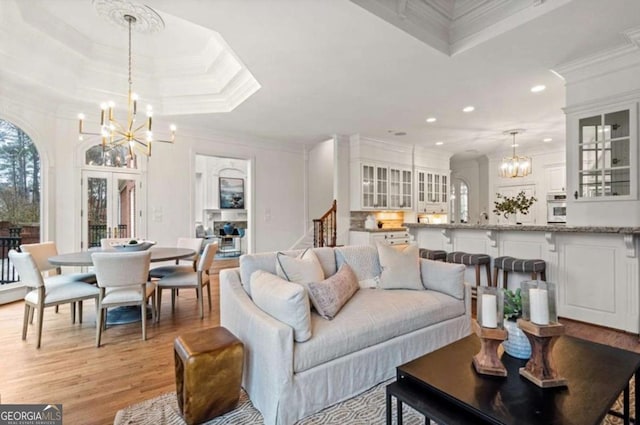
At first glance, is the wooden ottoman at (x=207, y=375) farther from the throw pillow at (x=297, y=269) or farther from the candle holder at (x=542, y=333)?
the candle holder at (x=542, y=333)

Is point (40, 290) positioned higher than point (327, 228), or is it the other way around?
point (327, 228)

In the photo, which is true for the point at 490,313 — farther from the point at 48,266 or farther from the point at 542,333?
the point at 48,266

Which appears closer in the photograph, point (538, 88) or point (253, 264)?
point (253, 264)

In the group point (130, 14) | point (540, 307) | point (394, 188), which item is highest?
point (130, 14)

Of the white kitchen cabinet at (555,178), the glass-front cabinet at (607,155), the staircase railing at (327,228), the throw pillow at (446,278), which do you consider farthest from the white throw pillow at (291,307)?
the white kitchen cabinet at (555,178)

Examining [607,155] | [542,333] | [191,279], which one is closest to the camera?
[542,333]

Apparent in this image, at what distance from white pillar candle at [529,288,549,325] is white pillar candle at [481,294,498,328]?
15 centimetres

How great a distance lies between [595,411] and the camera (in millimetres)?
1250

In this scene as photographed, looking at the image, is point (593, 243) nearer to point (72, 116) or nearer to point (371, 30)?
point (371, 30)

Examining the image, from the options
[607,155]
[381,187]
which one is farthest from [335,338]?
[381,187]

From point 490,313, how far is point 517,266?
8.73 ft

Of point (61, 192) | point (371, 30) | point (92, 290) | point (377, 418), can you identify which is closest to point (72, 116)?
point (61, 192)

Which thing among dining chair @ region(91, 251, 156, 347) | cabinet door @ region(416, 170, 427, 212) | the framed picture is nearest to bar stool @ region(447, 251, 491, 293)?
dining chair @ region(91, 251, 156, 347)

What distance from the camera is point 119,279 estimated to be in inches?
119
